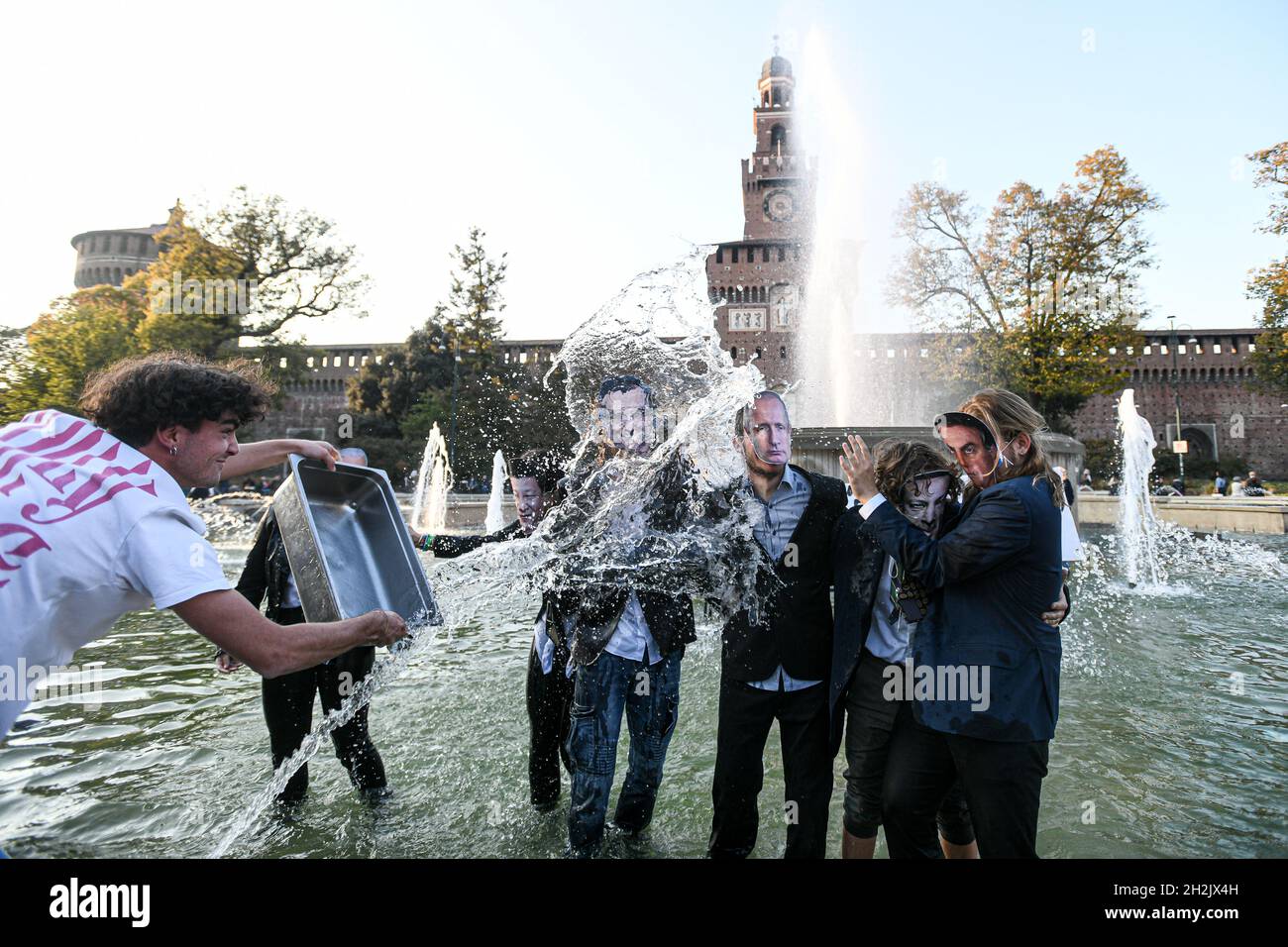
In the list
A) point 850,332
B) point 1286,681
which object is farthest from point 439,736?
point 850,332

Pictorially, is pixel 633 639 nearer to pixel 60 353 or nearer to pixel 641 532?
pixel 641 532

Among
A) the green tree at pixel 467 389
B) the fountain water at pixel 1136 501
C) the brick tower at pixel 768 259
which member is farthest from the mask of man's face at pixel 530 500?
the brick tower at pixel 768 259

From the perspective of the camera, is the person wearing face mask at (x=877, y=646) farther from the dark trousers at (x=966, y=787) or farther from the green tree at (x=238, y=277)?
the green tree at (x=238, y=277)

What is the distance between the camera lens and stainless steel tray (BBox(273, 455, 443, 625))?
2.69 m

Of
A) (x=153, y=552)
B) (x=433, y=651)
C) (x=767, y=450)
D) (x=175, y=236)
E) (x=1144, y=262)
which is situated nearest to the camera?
(x=153, y=552)

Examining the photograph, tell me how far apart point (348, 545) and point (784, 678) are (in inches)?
78.9

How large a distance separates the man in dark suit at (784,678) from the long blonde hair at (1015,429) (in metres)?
0.69

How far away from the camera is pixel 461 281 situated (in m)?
46.4

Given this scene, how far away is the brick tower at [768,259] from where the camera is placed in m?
57.2

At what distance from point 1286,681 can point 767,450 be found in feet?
19.5

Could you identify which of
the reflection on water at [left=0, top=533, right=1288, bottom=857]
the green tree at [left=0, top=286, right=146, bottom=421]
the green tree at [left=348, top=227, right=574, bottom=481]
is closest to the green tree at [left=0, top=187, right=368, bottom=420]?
the green tree at [left=0, top=286, right=146, bottom=421]

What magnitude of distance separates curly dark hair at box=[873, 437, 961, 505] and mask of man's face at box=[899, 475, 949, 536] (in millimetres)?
27
